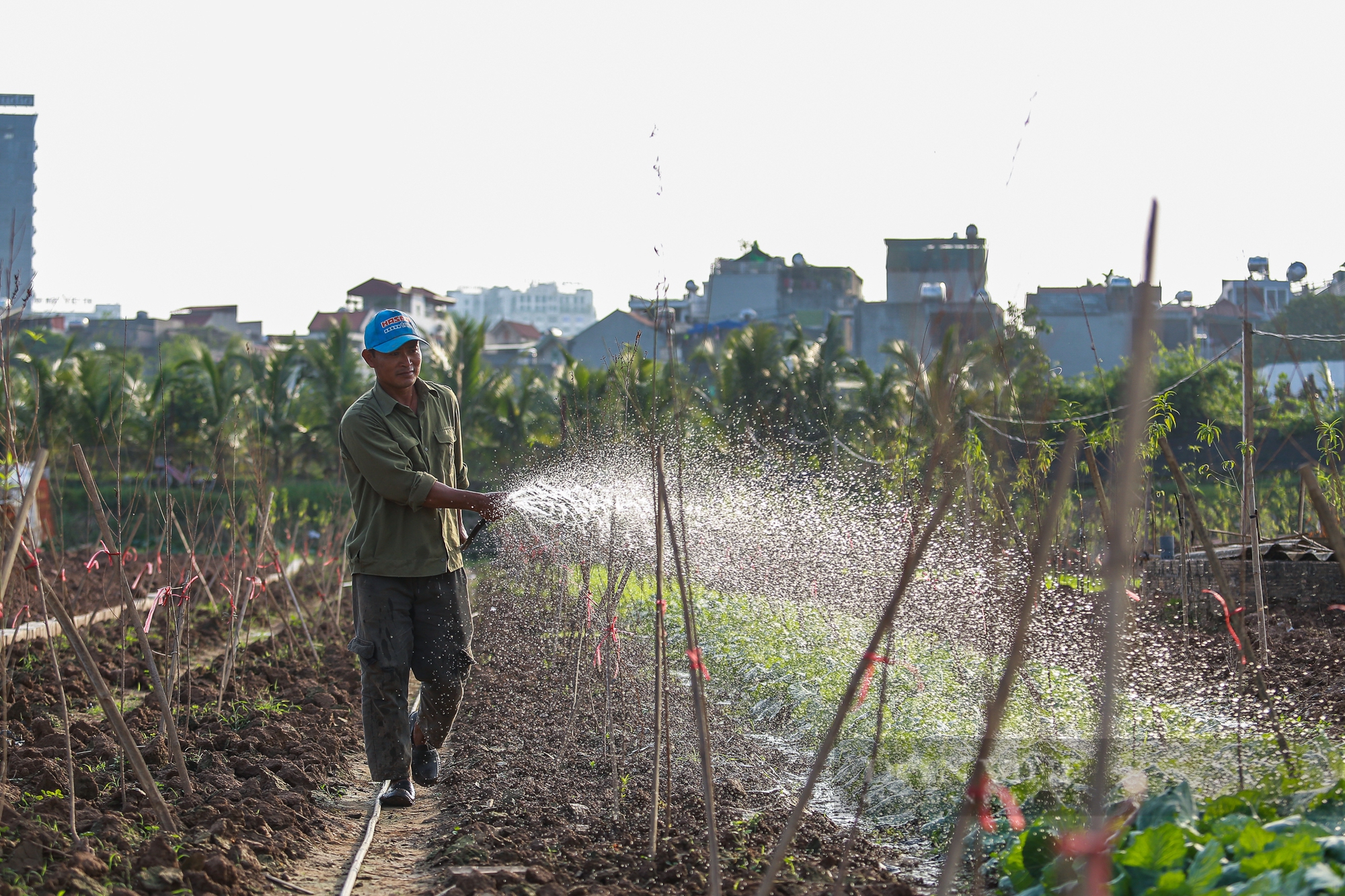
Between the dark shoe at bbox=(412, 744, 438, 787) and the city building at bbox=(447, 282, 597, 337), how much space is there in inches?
6512

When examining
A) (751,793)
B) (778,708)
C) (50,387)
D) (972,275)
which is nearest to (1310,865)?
(972,275)

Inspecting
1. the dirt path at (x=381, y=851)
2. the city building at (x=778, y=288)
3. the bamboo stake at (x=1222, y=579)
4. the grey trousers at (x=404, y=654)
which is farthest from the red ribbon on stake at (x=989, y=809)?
the city building at (x=778, y=288)

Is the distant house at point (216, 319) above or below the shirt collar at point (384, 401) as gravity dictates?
above

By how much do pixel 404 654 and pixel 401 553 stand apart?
15.7 inches

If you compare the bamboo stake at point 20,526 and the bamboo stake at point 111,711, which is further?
the bamboo stake at point 111,711

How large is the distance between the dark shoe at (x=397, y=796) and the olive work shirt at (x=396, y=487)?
889mm

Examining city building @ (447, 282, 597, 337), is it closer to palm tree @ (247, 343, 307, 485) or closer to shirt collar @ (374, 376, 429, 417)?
palm tree @ (247, 343, 307, 485)

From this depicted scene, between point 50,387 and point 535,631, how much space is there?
60.0 feet

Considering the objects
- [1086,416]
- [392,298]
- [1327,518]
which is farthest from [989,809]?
[392,298]

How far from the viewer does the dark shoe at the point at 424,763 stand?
4.78 meters

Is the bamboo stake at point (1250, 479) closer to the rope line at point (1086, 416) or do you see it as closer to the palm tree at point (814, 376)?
the rope line at point (1086, 416)

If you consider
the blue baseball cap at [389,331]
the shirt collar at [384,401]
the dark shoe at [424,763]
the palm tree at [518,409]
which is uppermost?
the blue baseball cap at [389,331]

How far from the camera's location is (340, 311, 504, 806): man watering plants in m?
4.34

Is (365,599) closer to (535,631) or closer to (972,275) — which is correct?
(972,275)
